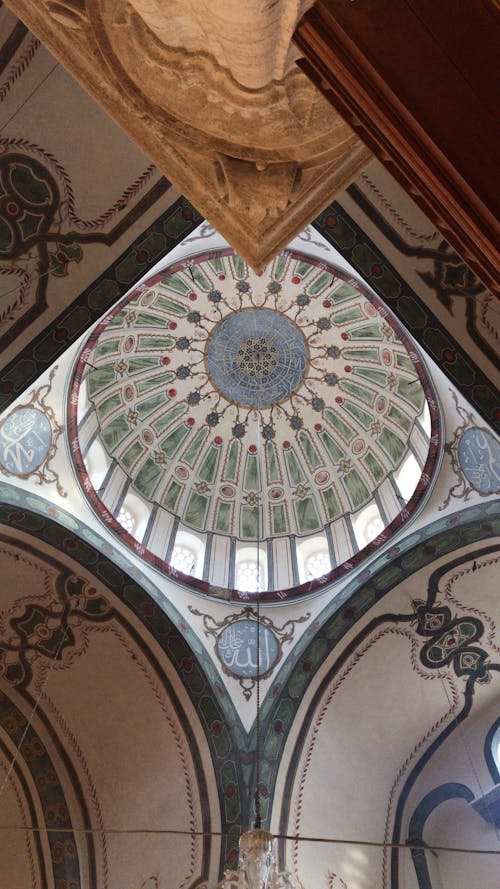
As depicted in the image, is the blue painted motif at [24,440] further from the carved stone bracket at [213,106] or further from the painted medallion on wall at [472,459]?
the carved stone bracket at [213,106]

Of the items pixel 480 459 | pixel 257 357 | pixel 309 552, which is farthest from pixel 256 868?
pixel 257 357

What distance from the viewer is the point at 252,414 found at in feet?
40.1

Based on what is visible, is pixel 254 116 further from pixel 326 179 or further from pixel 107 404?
pixel 107 404

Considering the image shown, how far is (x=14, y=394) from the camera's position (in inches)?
281

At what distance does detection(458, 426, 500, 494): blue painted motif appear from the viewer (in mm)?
8711

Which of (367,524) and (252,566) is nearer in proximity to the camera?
(367,524)

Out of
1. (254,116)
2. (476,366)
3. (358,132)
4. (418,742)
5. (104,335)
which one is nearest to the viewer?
(358,132)

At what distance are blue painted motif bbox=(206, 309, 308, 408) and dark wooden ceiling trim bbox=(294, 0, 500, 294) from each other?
9.01m

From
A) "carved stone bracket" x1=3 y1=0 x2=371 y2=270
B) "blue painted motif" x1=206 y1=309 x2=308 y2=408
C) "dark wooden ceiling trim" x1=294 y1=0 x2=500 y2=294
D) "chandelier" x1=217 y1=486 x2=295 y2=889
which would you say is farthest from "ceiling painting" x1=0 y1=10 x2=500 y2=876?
"dark wooden ceiling trim" x1=294 y1=0 x2=500 y2=294

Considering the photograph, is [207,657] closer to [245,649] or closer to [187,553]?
[245,649]

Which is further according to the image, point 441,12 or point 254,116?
point 254,116

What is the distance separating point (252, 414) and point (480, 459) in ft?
13.7

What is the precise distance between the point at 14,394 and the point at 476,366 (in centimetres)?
404

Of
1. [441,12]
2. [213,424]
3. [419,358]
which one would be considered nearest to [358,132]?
[441,12]
